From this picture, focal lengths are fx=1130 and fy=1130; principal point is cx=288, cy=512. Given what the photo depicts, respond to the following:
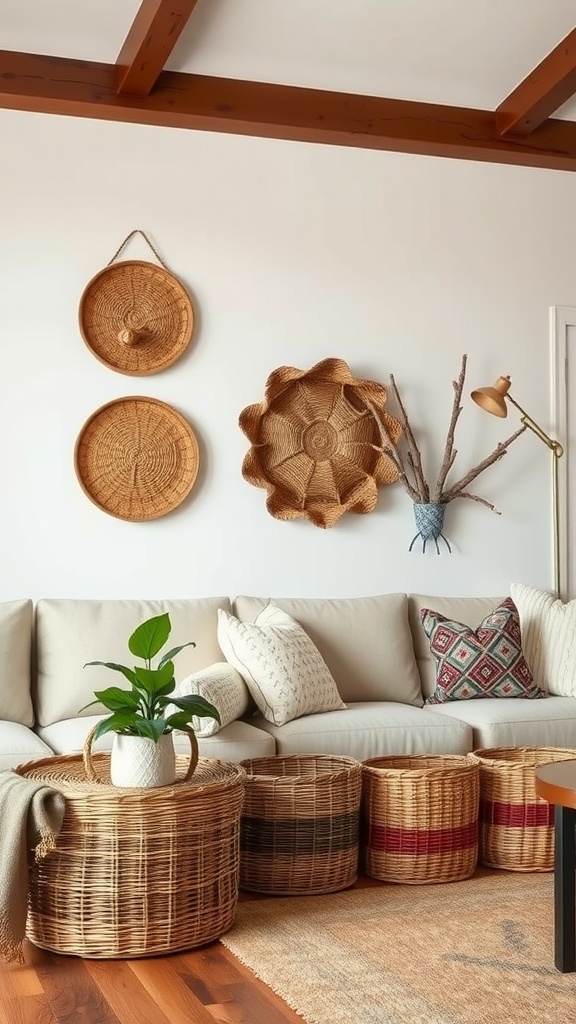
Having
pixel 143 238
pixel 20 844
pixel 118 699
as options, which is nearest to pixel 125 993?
pixel 20 844

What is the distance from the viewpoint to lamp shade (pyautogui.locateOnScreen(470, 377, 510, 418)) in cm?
450

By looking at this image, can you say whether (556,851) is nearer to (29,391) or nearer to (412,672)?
(412,672)

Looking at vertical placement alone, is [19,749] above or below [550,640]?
below

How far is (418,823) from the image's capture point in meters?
3.45

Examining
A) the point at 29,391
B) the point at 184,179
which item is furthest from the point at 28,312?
the point at 184,179

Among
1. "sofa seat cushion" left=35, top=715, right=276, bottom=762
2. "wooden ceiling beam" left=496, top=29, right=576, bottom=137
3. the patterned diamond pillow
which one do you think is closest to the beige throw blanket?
"sofa seat cushion" left=35, top=715, right=276, bottom=762

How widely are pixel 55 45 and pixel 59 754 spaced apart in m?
2.58

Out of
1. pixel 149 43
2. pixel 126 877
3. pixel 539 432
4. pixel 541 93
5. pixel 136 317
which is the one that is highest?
pixel 541 93

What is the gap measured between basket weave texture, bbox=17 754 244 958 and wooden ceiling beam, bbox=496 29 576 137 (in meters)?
3.08

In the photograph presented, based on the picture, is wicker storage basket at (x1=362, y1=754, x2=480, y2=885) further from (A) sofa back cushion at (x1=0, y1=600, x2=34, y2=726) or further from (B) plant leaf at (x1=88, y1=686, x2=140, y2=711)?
(A) sofa back cushion at (x1=0, y1=600, x2=34, y2=726)

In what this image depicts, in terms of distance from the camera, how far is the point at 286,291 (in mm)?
4664

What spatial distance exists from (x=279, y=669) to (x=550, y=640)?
127 cm

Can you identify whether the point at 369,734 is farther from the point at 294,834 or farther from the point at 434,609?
the point at 434,609

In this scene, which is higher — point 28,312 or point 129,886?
point 28,312
